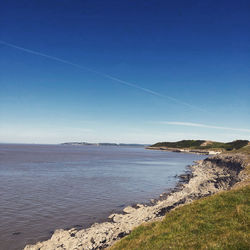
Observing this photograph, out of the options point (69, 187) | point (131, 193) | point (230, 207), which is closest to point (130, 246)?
point (230, 207)

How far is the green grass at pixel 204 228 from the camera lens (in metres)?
11.6

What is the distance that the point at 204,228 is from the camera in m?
13.5

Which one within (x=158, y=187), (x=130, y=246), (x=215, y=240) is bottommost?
(x=158, y=187)

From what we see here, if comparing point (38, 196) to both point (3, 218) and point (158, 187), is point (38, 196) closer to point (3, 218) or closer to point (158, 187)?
point (3, 218)

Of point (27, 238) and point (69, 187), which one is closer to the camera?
point (27, 238)

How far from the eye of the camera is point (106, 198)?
3631 cm

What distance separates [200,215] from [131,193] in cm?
2619

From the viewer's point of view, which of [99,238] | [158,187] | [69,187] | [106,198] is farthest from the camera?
[158,187]

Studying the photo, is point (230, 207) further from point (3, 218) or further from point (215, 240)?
point (3, 218)

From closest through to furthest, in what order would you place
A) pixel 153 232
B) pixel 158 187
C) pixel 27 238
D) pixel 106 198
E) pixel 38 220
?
1. pixel 153 232
2. pixel 27 238
3. pixel 38 220
4. pixel 106 198
5. pixel 158 187

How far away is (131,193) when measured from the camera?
4053cm

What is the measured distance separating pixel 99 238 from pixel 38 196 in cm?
2115

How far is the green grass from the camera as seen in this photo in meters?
11.6

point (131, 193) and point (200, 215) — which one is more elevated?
point (200, 215)
